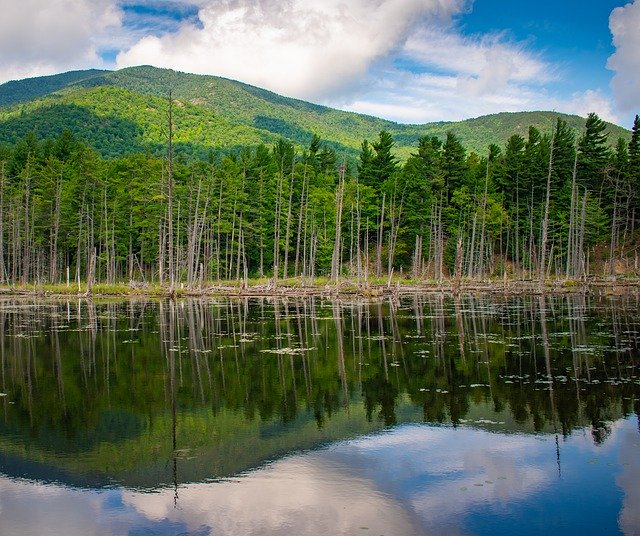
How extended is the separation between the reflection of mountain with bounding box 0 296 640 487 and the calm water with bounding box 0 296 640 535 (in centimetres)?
7

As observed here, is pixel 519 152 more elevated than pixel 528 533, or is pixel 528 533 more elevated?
pixel 519 152

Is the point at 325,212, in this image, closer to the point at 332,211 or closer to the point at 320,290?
the point at 332,211

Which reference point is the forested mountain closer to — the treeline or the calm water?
the treeline

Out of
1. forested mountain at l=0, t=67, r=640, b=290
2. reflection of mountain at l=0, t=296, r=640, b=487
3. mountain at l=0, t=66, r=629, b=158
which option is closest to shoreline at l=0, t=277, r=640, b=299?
forested mountain at l=0, t=67, r=640, b=290

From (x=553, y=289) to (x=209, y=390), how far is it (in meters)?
48.6

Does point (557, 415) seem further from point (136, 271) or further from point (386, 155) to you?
point (386, 155)

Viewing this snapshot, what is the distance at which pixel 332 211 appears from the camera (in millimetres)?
80750

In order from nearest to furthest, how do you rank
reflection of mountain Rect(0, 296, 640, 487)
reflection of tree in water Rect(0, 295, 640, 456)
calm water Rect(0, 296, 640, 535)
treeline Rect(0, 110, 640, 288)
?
calm water Rect(0, 296, 640, 535) < reflection of mountain Rect(0, 296, 640, 487) < reflection of tree in water Rect(0, 295, 640, 456) < treeline Rect(0, 110, 640, 288)

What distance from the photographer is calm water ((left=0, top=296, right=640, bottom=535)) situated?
27.6 ft

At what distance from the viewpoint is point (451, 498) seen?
8867mm

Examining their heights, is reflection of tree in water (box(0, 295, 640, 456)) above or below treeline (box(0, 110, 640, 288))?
below

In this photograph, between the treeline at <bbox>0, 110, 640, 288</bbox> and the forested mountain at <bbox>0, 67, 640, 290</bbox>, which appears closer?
the forested mountain at <bbox>0, 67, 640, 290</bbox>

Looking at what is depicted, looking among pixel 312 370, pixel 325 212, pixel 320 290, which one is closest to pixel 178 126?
pixel 325 212

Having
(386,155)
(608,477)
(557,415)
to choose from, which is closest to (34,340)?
(557,415)
